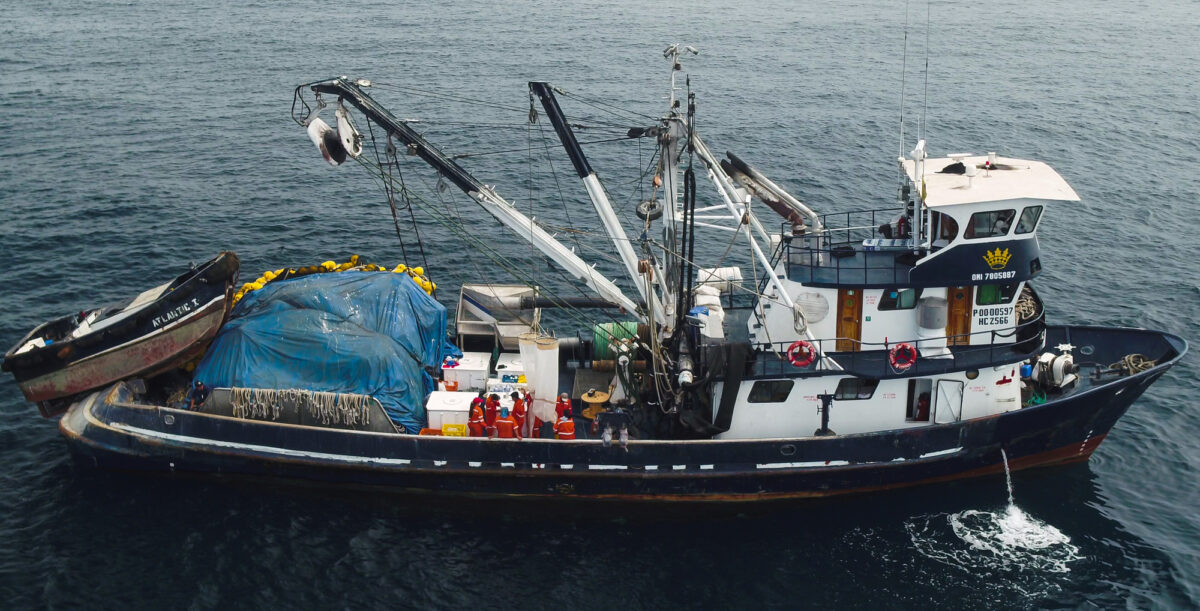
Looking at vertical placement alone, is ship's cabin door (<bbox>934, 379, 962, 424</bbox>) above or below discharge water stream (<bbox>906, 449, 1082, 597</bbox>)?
above

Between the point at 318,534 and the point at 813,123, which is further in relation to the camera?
the point at 813,123

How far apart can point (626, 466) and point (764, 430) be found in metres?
3.57

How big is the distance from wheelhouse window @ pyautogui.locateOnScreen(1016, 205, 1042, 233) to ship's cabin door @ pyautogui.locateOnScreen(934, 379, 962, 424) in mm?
3923

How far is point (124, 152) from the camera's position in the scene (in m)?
48.8

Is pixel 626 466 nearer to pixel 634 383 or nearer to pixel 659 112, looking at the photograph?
pixel 634 383

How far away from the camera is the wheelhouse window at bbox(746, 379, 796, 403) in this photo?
25.2m

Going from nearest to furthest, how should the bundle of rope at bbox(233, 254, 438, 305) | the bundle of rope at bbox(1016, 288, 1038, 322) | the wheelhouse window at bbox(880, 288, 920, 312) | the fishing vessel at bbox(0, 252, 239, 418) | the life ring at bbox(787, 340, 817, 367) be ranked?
the life ring at bbox(787, 340, 817, 367), the wheelhouse window at bbox(880, 288, 920, 312), the fishing vessel at bbox(0, 252, 239, 418), the bundle of rope at bbox(1016, 288, 1038, 322), the bundle of rope at bbox(233, 254, 438, 305)

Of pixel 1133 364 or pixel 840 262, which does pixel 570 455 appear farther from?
pixel 1133 364

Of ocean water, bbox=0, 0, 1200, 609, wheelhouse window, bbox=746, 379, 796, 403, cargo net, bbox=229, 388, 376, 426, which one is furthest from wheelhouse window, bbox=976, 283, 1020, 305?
cargo net, bbox=229, 388, 376, 426

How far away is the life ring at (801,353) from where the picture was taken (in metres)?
23.9

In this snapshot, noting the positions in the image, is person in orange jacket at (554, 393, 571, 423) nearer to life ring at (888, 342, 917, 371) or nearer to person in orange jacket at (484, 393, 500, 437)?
person in orange jacket at (484, 393, 500, 437)

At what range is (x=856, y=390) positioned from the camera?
2539cm

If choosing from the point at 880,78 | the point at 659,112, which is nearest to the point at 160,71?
the point at 659,112

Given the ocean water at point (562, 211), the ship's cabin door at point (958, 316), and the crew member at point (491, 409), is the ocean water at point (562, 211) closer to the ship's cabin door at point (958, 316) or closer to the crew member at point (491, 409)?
the crew member at point (491, 409)
